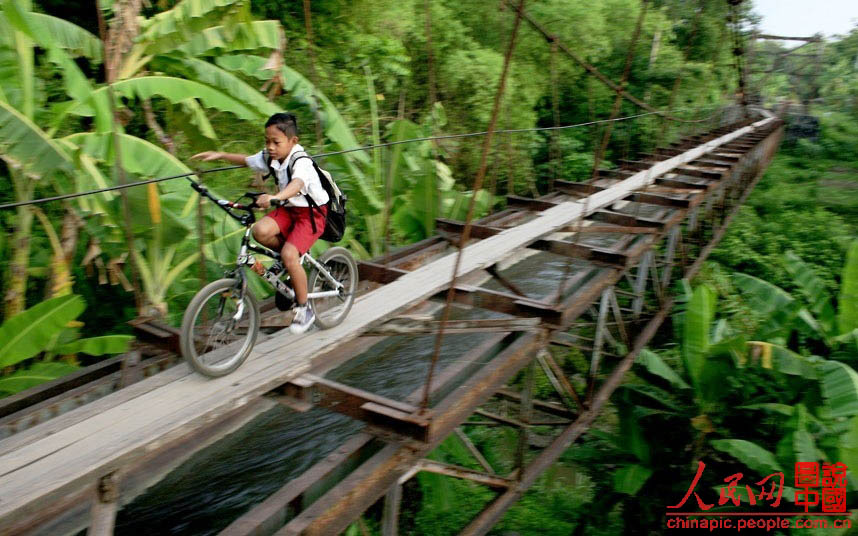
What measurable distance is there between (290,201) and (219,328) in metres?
0.61

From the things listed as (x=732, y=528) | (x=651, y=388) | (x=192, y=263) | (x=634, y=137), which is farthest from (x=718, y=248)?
(x=192, y=263)

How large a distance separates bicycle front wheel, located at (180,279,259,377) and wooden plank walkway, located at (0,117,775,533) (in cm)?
7

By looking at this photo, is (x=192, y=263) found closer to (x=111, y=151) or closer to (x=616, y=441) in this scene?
(x=111, y=151)

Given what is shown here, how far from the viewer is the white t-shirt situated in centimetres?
275

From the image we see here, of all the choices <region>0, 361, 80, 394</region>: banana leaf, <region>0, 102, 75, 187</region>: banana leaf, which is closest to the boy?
<region>0, 102, 75, 187</region>: banana leaf

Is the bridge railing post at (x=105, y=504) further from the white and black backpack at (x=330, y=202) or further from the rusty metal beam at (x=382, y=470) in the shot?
the white and black backpack at (x=330, y=202)

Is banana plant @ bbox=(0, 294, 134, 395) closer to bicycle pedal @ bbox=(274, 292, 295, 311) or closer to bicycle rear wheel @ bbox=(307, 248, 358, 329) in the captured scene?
bicycle pedal @ bbox=(274, 292, 295, 311)

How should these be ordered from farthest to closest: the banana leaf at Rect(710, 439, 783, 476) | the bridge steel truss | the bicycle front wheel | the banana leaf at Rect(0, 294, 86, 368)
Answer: the banana leaf at Rect(710, 439, 783, 476), the banana leaf at Rect(0, 294, 86, 368), the bicycle front wheel, the bridge steel truss

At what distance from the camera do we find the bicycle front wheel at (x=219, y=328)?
8.20ft

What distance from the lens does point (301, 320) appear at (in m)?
3.01

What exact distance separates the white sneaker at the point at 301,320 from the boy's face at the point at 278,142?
0.69m

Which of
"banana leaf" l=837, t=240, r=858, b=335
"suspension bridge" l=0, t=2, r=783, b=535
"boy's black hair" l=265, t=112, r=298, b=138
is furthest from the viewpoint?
"banana leaf" l=837, t=240, r=858, b=335

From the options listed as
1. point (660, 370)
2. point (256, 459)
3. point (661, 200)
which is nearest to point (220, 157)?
point (256, 459)

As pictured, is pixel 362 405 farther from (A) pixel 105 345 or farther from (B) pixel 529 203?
(B) pixel 529 203
